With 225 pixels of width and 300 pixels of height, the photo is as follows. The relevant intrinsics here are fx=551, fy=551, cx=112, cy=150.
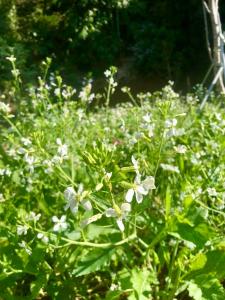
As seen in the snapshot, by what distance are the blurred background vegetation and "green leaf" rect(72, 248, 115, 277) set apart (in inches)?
276

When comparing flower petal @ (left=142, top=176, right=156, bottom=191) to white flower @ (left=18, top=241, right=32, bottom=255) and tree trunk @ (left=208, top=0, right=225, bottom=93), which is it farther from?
tree trunk @ (left=208, top=0, right=225, bottom=93)

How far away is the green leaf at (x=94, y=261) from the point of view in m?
1.63

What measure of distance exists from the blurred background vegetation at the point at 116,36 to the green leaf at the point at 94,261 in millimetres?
7015

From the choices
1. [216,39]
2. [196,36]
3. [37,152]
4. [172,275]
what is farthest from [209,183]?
[196,36]

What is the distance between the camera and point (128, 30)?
→ 381 inches

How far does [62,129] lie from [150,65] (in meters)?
6.90

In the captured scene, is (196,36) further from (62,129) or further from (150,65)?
(62,129)

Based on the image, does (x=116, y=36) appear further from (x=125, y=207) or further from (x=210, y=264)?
(x=125, y=207)

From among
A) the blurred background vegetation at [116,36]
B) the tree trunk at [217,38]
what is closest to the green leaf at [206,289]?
the tree trunk at [217,38]

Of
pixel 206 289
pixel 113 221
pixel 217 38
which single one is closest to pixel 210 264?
pixel 206 289

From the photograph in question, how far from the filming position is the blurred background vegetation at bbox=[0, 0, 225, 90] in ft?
29.2

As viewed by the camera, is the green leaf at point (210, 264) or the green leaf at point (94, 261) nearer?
the green leaf at point (94, 261)

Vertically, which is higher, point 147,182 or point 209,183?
point 147,182

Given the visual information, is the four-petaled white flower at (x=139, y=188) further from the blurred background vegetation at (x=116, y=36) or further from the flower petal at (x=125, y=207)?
the blurred background vegetation at (x=116, y=36)
